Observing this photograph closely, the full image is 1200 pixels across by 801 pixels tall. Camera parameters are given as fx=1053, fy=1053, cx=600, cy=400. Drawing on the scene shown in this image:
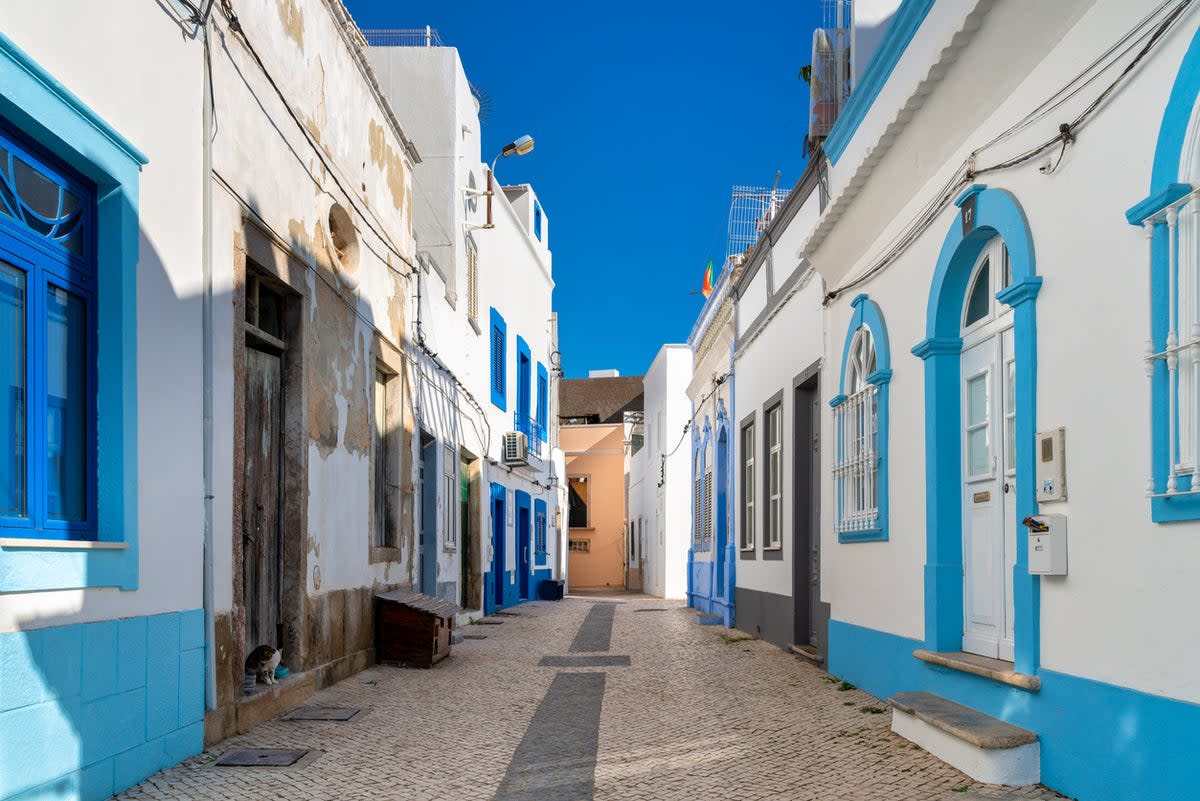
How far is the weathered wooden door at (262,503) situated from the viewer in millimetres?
6977

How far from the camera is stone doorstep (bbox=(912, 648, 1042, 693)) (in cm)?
487

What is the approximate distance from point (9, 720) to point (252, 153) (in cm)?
380

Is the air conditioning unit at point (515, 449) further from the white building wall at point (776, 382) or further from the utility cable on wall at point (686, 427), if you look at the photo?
the white building wall at point (776, 382)

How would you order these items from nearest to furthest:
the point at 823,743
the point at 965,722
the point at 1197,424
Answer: the point at 1197,424, the point at 965,722, the point at 823,743

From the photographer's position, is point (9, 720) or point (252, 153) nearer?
point (9, 720)

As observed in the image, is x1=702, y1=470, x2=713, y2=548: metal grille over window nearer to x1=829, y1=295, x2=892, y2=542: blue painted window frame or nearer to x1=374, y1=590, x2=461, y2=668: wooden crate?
x1=374, y1=590, x2=461, y2=668: wooden crate

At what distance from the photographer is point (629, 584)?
109ft

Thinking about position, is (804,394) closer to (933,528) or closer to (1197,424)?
(933,528)

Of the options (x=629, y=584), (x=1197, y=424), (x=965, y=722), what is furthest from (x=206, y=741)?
(x=629, y=584)

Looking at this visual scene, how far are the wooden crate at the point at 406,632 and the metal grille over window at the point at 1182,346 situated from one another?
6.94 meters

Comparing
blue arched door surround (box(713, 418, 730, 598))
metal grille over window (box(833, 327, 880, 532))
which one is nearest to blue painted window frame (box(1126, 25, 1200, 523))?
metal grille over window (box(833, 327, 880, 532))

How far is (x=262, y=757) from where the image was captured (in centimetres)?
545

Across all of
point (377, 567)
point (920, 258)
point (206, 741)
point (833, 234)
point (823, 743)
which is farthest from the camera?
point (377, 567)

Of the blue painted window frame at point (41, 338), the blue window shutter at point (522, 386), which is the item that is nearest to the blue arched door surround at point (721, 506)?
the blue window shutter at point (522, 386)
